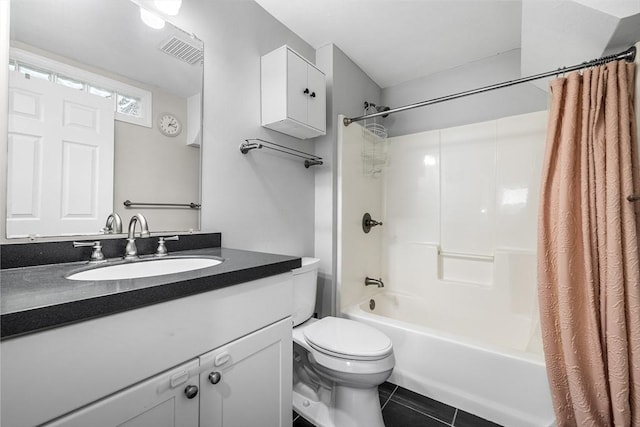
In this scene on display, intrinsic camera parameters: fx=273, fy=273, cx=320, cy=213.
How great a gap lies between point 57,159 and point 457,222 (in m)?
2.42

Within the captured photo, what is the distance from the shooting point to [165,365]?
2.22 ft

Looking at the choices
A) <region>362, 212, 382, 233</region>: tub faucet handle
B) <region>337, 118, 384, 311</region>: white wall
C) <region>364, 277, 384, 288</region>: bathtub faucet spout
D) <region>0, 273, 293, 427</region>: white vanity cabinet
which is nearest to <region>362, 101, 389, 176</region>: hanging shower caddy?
<region>337, 118, 384, 311</region>: white wall

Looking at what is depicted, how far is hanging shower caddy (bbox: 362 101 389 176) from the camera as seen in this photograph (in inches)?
92.9

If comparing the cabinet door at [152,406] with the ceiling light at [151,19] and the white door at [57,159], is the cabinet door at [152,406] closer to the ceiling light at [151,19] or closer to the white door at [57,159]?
the white door at [57,159]

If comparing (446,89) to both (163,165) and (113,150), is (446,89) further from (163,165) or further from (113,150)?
(113,150)

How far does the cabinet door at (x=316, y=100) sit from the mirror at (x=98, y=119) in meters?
0.65

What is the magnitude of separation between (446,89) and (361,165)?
1.04 meters

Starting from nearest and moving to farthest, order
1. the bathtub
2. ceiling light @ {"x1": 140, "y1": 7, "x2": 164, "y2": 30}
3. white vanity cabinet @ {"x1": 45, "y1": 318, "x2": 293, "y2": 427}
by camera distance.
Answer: white vanity cabinet @ {"x1": 45, "y1": 318, "x2": 293, "y2": 427}, ceiling light @ {"x1": 140, "y1": 7, "x2": 164, "y2": 30}, the bathtub

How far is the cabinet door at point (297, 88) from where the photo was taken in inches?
63.0

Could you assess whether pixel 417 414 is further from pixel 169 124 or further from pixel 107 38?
pixel 107 38

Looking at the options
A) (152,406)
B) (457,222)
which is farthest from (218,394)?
(457,222)

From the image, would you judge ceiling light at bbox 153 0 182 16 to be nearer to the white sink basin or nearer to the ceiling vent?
the ceiling vent

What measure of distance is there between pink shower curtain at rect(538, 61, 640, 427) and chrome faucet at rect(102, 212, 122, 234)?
1.88 meters

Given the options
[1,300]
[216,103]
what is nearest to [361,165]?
[216,103]
